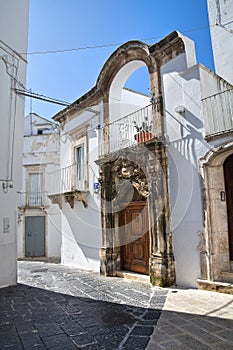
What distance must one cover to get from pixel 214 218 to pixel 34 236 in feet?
37.3

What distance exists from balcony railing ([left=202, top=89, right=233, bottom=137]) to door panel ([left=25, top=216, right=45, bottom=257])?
37.6 feet

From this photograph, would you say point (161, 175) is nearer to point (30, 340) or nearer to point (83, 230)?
point (83, 230)

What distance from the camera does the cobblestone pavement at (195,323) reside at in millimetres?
3324

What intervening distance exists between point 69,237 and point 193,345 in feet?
26.0

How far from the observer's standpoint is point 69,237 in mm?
10695

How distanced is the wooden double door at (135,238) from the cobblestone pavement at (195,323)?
2119 mm

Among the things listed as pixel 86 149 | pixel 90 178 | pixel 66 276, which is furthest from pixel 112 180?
pixel 66 276

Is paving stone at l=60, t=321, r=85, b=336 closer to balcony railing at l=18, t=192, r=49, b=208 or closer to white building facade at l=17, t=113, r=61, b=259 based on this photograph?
white building facade at l=17, t=113, r=61, b=259

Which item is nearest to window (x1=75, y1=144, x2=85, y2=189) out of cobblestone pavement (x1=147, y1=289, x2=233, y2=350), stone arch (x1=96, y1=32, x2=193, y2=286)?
stone arch (x1=96, y1=32, x2=193, y2=286)

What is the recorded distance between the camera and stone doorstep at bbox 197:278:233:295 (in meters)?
5.26

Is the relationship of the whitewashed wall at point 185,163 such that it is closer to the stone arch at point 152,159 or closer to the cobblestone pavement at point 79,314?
the stone arch at point 152,159

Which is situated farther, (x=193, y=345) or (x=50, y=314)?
Result: (x=50, y=314)

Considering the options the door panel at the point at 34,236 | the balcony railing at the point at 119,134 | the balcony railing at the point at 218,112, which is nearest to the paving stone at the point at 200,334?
the balcony railing at the point at 218,112

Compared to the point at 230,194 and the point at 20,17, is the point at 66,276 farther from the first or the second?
the point at 20,17
